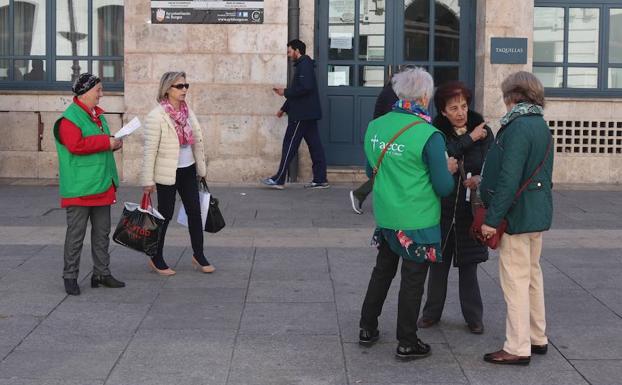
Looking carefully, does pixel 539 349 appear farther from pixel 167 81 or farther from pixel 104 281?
pixel 167 81

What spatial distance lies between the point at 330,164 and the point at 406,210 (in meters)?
8.82

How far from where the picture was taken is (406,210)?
216 inches

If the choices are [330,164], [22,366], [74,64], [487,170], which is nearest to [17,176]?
[74,64]

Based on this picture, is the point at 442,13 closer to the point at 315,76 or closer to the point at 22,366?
the point at 315,76

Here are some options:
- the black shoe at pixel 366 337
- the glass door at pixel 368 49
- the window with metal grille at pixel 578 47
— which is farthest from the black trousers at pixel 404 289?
the window with metal grille at pixel 578 47

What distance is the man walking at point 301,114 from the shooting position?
12.8 meters

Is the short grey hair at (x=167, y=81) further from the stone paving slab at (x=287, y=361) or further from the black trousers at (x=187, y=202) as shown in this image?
the stone paving slab at (x=287, y=361)

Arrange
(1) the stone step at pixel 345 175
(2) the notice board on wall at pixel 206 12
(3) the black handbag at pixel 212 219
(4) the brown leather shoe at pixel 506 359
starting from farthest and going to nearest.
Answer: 1. (1) the stone step at pixel 345 175
2. (2) the notice board on wall at pixel 206 12
3. (3) the black handbag at pixel 212 219
4. (4) the brown leather shoe at pixel 506 359

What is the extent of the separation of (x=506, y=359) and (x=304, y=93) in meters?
7.71

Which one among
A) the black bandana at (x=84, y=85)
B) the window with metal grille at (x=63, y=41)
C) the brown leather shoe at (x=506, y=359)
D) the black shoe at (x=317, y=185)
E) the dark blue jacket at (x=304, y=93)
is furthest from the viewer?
the window with metal grille at (x=63, y=41)

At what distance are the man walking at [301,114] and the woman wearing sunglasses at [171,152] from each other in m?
5.11

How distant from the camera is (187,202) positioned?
7.90 metres

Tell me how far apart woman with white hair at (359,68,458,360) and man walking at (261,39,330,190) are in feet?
23.7

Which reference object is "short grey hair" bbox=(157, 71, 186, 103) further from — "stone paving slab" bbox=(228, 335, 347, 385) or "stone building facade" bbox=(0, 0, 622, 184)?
"stone building facade" bbox=(0, 0, 622, 184)
